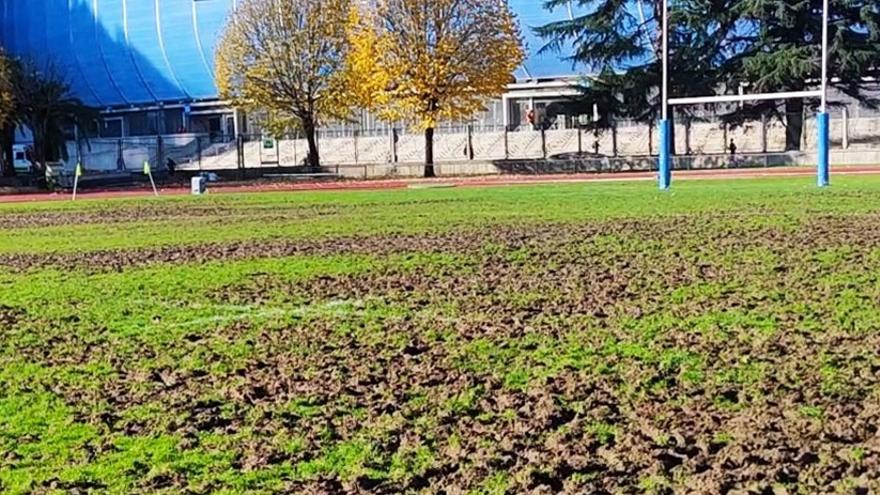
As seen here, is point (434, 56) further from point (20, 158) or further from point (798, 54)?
point (20, 158)

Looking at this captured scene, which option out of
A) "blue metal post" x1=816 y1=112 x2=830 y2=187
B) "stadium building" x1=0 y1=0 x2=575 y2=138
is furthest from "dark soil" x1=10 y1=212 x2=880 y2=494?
"stadium building" x1=0 y1=0 x2=575 y2=138

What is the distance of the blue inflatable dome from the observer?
8881cm

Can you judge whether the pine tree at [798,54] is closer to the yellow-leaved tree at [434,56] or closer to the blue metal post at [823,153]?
the yellow-leaved tree at [434,56]

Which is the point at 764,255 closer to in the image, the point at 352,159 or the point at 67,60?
the point at 352,159

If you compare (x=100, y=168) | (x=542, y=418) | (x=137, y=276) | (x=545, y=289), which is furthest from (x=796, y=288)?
(x=100, y=168)

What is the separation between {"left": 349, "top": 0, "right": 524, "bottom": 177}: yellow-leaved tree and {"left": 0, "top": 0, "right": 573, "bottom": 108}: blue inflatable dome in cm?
4010

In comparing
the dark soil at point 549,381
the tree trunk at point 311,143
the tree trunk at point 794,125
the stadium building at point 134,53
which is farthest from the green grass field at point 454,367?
the stadium building at point 134,53

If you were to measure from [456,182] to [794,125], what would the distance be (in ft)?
52.6

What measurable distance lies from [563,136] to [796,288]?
44.9 metres

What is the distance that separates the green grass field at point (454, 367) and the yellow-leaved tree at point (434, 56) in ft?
101

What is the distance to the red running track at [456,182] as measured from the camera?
39.9 meters

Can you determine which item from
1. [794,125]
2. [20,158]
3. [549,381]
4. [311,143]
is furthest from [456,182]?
[20,158]

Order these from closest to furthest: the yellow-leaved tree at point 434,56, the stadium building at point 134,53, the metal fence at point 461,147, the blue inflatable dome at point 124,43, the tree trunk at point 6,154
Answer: the yellow-leaved tree at point 434,56
the metal fence at point 461,147
the tree trunk at point 6,154
the stadium building at point 134,53
the blue inflatable dome at point 124,43

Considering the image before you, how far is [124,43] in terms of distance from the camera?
93.8 metres
